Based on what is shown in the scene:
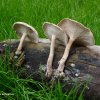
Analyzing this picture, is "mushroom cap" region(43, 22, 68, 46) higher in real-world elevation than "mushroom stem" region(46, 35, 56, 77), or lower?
higher

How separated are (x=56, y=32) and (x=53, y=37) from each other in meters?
0.07

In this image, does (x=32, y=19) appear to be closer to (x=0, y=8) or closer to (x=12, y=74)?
(x=0, y=8)

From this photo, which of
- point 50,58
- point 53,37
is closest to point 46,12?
point 53,37

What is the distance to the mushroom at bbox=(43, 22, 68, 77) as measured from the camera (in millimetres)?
3398

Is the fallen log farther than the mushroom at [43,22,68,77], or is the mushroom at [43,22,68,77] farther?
the mushroom at [43,22,68,77]

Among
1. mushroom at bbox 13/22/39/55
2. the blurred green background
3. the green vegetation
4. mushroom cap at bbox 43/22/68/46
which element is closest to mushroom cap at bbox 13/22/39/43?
mushroom at bbox 13/22/39/55

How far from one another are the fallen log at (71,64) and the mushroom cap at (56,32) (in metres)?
0.07

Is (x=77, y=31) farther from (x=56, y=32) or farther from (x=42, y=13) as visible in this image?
(x=42, y=13)

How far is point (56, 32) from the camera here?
11.4ft

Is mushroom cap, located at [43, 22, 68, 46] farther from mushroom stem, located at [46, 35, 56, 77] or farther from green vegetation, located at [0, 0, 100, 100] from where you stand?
green vegetation, located at [0, 0, 100, 100]

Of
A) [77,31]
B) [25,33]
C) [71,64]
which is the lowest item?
[71,64]

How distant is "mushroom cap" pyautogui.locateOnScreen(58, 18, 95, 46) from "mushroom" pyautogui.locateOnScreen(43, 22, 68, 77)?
0.06m

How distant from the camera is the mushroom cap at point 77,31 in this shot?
11.0 ft

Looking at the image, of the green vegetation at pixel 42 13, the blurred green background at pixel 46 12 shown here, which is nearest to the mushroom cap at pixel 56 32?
the green vegetation at pixel 42 13
